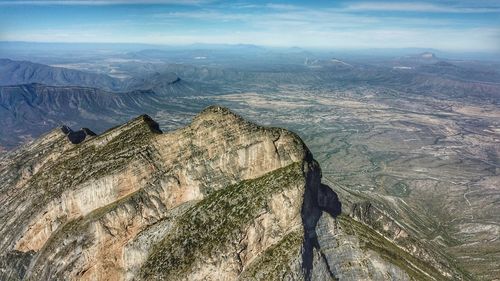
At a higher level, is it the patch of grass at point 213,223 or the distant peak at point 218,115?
the distant peak at point 218,115

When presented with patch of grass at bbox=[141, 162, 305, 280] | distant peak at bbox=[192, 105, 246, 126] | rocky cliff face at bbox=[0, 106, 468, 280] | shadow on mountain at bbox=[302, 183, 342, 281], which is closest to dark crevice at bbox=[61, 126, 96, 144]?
rocky cliff face at bbox=[0, 106, 468, 280]

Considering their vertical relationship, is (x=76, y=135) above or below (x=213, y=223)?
below

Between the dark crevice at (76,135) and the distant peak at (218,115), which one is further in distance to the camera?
the dark crevice at (76,135)

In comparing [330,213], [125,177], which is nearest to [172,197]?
[125,177]

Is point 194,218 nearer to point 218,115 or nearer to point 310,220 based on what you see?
point 218,115

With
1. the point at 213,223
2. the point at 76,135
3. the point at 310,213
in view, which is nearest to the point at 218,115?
the point at 213,223

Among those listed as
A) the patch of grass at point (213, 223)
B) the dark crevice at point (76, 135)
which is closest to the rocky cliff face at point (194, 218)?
the patch of grass at point (213, 223)

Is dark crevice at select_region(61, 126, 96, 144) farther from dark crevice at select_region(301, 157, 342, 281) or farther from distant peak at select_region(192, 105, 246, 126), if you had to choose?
dark crevice at select_region(301, 157, 342, 281)

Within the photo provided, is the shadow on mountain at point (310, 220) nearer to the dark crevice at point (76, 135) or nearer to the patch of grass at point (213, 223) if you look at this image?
the patch of grass at point (213, 223)
